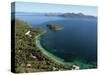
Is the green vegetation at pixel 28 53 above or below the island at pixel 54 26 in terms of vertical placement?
below

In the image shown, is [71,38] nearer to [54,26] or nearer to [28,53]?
[54,26]

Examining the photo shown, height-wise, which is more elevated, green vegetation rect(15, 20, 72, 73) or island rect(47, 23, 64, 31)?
island rect(47, 23, 64, 31)

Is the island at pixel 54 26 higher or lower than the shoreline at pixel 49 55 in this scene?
higher

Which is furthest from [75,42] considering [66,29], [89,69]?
[89,69]

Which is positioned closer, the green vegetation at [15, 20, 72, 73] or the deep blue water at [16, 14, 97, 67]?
the green vegetation at [15, 20, 72, 73]

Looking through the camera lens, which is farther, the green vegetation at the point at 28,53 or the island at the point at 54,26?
the island at the point at 54,26
